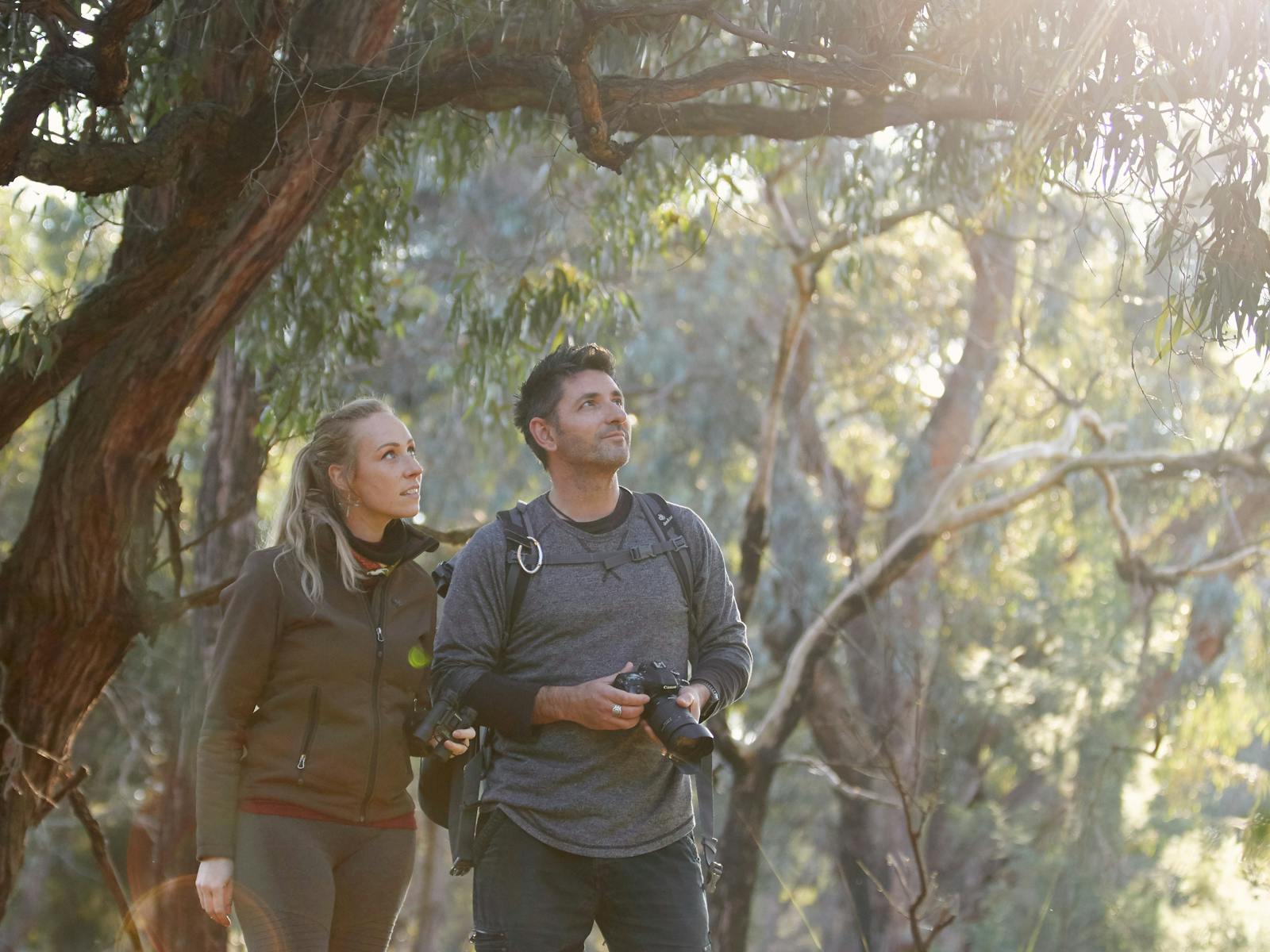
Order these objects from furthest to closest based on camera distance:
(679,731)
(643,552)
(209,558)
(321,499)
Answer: (209,558)
(321,499)
(643,552)
(679,731)

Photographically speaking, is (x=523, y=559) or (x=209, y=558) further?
(x=209, y=558)

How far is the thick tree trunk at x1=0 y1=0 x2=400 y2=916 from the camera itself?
412 centimetres

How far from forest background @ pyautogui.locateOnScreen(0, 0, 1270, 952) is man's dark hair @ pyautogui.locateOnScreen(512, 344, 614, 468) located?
609 mm

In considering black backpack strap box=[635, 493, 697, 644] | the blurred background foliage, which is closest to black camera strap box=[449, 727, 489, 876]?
black backpack strap box=[635, 493, 697, 644]

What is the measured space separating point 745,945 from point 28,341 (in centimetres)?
514

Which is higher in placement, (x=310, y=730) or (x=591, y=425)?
(x=591, y=425)

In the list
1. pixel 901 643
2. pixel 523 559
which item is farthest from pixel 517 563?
pixel 901 643

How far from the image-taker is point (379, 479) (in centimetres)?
294

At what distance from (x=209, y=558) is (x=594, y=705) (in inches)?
171

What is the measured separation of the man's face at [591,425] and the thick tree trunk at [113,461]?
1.47 m

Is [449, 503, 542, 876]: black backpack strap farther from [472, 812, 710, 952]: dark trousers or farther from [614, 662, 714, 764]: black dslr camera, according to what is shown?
[614, 662, 714, 764]: black dslr camera

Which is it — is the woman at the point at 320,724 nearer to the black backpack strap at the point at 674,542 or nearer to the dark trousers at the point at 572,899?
the dark trousers at the point at 572,899

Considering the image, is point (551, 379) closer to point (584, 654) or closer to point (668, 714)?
point (584, 654)

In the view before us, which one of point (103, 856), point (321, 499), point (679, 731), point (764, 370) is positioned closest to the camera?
point (679, 731)
